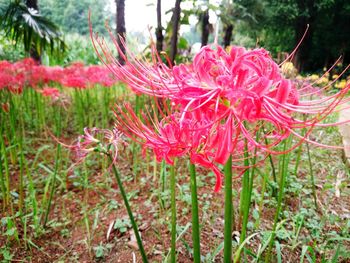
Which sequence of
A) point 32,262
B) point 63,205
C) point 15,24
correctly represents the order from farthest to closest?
point 15,24
point 63,205
point 32,262

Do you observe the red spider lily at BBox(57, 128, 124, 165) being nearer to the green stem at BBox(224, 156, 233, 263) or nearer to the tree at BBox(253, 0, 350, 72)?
the green stem at BBox(224, 156, 233, 263)

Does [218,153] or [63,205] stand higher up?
[218,153]

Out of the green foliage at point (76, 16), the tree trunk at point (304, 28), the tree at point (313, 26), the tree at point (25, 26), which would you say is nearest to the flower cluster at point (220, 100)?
the tree at point (25, 26)

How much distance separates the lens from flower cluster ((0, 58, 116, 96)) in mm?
2527

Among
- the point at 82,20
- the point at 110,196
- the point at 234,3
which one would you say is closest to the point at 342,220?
the point at 110,196

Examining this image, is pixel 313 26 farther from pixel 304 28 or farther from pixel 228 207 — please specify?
pixel 228 207

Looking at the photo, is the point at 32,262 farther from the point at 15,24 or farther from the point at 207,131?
the point at 15,24

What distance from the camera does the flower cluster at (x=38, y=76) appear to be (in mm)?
2527

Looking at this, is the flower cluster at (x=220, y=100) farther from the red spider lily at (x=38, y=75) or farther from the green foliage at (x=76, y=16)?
the green foliage at (x=76, y=16)

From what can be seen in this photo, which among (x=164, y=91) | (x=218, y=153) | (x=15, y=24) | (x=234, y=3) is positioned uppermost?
(x=234, y=3)

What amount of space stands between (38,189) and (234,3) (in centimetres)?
1454

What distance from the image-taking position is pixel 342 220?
191cm

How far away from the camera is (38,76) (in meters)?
3.19

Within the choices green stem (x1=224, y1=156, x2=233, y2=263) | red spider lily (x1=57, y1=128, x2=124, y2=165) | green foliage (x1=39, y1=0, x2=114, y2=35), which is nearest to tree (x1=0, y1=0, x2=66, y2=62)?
red spider lily (x1=57, y1=128, x2=124, y2=165)
